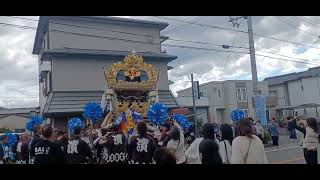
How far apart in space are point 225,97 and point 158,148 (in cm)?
3180

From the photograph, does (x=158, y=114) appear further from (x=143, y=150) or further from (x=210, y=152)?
(x=210, y=152)

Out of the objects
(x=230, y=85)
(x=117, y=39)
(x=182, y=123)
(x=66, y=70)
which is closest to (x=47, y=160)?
(x=182, y=123)

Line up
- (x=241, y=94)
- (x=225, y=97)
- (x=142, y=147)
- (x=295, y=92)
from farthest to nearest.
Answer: (x=295, y=92)
(x=241, y=94)
(x=225, y=97)
(x=142, y=147)

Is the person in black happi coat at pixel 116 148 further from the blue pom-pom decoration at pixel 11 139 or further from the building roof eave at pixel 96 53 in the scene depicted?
the building roof eave at pixel 96 53

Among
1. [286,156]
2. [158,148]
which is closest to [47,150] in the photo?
[158,148]

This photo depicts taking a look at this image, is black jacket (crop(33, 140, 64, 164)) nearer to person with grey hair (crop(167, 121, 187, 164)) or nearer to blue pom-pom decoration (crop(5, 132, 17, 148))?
person with grey hair (crop(167, 121, 187, 164))

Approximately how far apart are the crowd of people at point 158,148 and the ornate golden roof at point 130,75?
5.82 m

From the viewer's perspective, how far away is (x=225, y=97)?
115 feet

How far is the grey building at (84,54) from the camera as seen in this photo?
17766 mm

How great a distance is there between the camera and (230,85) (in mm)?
34938

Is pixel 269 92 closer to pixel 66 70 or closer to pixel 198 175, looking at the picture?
pixel 66 70

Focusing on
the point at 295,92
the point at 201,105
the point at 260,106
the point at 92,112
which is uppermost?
the point at 295,92

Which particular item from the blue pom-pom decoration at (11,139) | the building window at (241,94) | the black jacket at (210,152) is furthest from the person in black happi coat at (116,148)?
the building window at (241,94)
